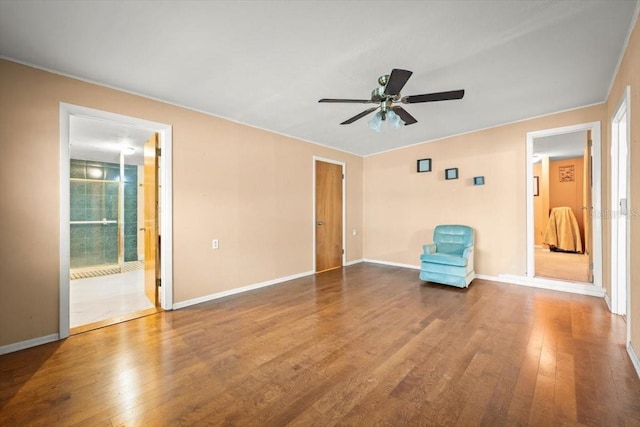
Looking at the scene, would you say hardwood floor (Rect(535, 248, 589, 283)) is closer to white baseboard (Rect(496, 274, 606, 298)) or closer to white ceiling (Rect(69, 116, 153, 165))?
white baseboard (Rect(496, 274, 606, 298))

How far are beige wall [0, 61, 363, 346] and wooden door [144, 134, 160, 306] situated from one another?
0.86ft

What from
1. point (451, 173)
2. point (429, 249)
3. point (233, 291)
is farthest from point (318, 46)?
point (451, 173)

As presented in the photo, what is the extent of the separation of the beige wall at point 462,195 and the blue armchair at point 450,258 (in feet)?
1.24

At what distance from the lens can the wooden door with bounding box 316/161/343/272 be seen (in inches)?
202

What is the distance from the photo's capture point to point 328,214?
17.4 ft

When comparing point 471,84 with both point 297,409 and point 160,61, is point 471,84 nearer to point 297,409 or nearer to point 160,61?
point 160,61

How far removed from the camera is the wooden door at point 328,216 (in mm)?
5133

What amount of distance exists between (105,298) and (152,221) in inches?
52.6

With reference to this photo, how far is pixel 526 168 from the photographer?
4027mm

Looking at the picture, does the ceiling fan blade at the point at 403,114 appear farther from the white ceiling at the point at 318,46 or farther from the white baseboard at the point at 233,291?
the white baseboard at the point at 233,291

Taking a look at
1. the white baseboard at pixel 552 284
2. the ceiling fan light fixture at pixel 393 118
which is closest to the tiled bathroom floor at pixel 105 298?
the ceiling fan light fixture at pixel 393 118

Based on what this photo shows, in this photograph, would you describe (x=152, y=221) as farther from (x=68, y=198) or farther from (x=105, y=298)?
(x=105, y=298)

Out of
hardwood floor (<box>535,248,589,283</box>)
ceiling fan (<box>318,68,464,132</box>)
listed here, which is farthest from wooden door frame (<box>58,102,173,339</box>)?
hardwood floor (<box>535,248,589,283</box>)

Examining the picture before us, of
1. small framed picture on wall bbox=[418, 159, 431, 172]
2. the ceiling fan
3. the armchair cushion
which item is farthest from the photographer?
small framed picture on wall bbox=[418, 159, 431, 172]
